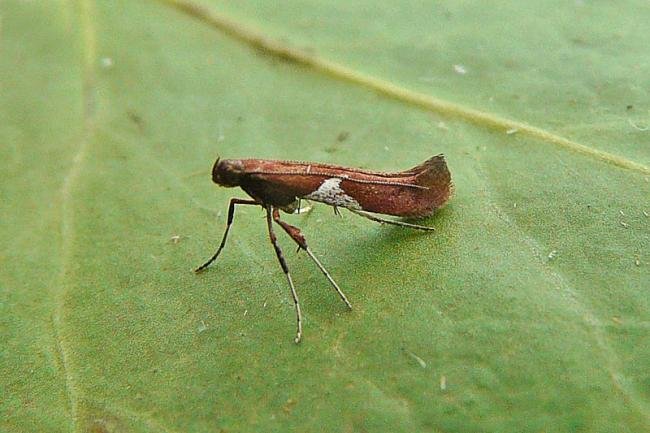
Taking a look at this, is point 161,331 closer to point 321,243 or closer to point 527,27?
point 321,243

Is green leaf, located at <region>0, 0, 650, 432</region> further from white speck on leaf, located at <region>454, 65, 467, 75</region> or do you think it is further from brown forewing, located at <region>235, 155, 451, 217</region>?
brown forewing, located at <region>235, 155, 451, 217</region>

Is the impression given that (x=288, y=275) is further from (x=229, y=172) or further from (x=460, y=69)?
(x=460, y=69)

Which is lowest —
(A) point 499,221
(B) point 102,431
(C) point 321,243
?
(B) point 102,431

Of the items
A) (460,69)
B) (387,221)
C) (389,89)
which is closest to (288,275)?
(387,221)

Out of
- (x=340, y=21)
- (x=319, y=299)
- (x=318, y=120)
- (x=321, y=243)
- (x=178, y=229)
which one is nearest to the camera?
(x=319, y=299)

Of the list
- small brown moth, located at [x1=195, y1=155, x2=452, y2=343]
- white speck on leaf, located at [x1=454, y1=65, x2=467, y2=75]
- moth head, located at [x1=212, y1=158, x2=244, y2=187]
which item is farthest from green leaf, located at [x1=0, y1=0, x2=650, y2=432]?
moth head, located at [x1=212, y1=158, x2=244, y2=187]

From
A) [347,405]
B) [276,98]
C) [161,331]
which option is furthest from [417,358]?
[276,98]

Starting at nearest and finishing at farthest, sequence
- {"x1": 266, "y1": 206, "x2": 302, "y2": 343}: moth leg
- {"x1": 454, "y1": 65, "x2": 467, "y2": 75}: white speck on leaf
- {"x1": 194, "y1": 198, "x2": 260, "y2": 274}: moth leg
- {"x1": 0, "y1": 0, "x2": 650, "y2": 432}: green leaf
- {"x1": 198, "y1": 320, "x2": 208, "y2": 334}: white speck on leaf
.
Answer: {"x1": 0, "y1": 0, "x2": 650, "y2": 432}: green leaf
{"x1": 266, "y1": 206, "x2": 302, "y2": 343}: moth leg
{"x1": 198, "y1": 320, "x2": 208, "y2": 334}: white speck on leaf
{"x1": 194, "y1": 198, "x2": 260, "y2": 274}: moth leg
{"x1": 454, "y1": 65, "x2": 467, "y2": 75}: white speck on leaf
